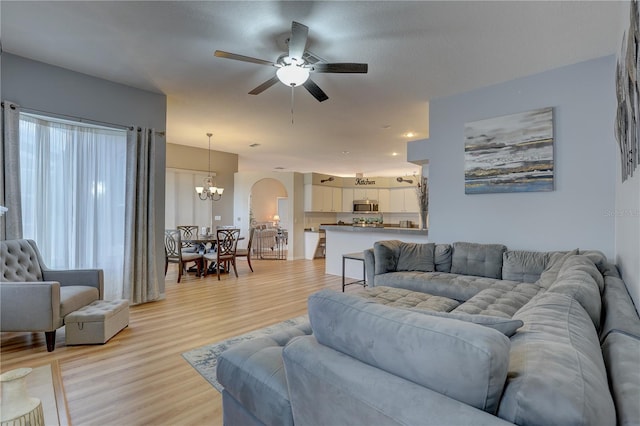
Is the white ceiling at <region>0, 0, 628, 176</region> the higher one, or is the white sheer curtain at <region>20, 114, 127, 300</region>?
the white ceiling at <region>0, 0, 628, 176</region>

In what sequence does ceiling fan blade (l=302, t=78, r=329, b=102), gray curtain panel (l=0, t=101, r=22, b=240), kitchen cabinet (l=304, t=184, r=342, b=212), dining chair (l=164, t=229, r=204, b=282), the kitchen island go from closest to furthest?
ceiling fan blade (l=302, t=78, r=329, b=102) < gray curtain panel (l=0, t=101, r=22, b=240) < the kitchen island < dining chair (l=164, t=229, r=204, b=282) < kitchen cabinet (l=304, t=184, r=342, b=212)

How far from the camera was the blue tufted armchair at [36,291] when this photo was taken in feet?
8.53

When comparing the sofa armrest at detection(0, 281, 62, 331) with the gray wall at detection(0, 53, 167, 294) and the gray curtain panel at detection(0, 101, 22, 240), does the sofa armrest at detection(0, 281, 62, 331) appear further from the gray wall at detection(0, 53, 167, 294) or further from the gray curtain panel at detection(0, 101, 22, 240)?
the gray wall at detection(0, 53, 167, 294)

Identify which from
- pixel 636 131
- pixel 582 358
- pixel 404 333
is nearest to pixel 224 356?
pixel 404 333

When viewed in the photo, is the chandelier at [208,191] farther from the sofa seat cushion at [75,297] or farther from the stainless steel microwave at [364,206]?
the stainless steel microwave at [364,206]

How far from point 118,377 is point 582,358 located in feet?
9.10

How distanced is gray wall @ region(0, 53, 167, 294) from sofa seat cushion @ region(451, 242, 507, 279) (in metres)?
3.95

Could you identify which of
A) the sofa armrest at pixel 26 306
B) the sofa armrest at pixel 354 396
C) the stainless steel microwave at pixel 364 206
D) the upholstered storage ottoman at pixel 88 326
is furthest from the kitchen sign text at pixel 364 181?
the sofa armrest at pixel 354 396

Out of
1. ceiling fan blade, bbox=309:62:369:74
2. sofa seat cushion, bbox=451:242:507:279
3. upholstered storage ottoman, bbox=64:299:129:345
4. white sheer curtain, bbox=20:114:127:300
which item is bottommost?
upholstered storage ottoman, bbox=64:299:129:345

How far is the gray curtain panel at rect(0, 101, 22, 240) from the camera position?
9.82 ft

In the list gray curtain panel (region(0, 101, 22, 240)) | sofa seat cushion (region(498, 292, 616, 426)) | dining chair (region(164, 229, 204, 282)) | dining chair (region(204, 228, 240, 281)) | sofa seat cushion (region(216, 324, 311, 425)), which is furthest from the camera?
dining chair (region(204, 228, 240, 281))

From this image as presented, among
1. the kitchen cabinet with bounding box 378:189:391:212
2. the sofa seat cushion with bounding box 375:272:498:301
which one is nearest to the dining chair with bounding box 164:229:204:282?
the sofa seat cushion with bounding box 375:272:498:301

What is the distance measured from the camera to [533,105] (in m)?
3.52

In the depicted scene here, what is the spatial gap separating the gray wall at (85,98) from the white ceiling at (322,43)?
0.49ft
